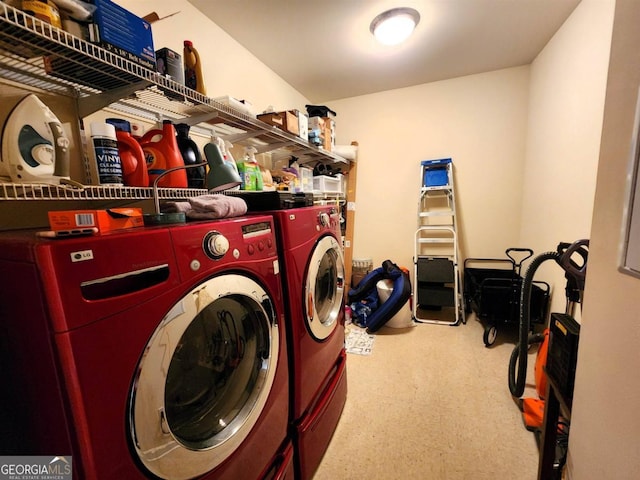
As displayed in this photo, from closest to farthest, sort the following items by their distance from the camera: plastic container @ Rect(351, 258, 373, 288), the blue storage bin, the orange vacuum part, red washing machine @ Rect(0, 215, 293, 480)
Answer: red washing machine @ Rect(0, 215, 293, 480) → the orange vacuum part → the blue storage bin → plastic container @ Rect(351, 258, 373, 288)

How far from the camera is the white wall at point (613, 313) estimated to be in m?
0.57

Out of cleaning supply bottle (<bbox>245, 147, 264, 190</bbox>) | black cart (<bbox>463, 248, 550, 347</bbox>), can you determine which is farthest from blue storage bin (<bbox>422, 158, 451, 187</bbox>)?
cleaning supply bottle (<bbox>245, 147, 264, 190</bbox>)

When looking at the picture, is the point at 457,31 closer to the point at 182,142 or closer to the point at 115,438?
the point at 182,142

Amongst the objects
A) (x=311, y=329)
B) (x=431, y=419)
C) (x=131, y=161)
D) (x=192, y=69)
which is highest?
(x=192, y=69)

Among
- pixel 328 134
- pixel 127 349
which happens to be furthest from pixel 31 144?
pixel 328 134

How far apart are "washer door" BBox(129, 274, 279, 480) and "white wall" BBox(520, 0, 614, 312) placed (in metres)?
1.90

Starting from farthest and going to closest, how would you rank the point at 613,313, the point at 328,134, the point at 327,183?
the point at 327,183
the point at 328,134
the point at 613,313

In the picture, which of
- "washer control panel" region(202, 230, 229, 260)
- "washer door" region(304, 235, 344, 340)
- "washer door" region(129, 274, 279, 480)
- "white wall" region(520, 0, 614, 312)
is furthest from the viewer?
"white wall" region(520, 0, 614, 312)

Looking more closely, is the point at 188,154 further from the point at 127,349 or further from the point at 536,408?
the point at 536,408

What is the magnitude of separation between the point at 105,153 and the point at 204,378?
2.53ft

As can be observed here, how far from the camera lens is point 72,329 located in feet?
1.37

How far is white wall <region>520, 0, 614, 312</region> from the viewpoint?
1.45 meters

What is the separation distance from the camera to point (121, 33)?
0.77 m

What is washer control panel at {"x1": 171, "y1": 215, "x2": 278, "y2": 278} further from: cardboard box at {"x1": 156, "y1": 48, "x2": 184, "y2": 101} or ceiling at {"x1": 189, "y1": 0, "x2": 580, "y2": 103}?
ceiling at {"x1": 189, "y1": 0, "x2": 580, "y2": 103}
